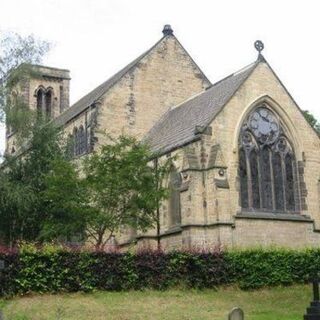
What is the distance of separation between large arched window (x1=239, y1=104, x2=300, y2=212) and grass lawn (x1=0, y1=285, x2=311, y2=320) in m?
6.58

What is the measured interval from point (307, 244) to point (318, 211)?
1910 mm

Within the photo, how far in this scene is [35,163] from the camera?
108 ft

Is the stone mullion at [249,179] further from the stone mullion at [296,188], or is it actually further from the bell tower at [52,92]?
the bell tower at [52,92]

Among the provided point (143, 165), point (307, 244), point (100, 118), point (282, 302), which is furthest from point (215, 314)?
point (100, 118)

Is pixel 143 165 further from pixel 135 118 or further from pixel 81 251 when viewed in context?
pixel 135 118

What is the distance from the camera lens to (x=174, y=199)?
31266 millimetres

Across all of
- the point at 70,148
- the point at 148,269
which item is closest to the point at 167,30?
the point at 70,148

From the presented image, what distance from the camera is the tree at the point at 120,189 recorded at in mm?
27703

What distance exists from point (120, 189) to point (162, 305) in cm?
871

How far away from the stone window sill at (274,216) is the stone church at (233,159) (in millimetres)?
49

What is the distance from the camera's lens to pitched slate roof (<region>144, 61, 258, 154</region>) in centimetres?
3101

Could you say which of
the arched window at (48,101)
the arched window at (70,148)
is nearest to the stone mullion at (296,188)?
the arched window at (70,148)

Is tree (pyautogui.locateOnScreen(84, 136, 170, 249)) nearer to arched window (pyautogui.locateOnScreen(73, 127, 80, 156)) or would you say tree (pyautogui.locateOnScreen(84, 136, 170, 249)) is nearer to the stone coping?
the stone coping

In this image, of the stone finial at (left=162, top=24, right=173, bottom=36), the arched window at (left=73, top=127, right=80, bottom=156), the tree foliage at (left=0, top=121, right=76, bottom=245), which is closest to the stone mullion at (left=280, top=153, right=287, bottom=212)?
the tree foliage at (left=0, top=121, right=76, bottom=245)
